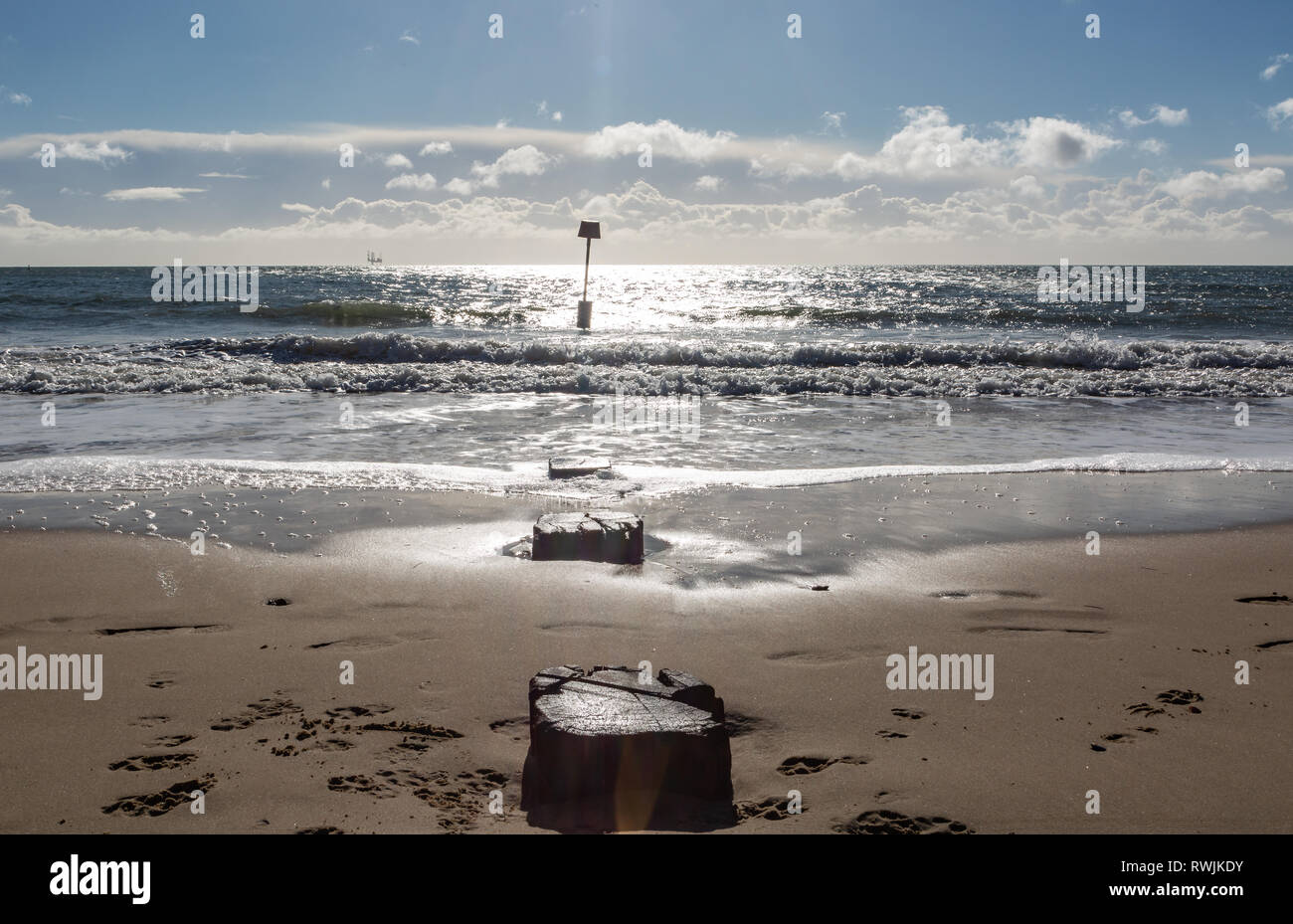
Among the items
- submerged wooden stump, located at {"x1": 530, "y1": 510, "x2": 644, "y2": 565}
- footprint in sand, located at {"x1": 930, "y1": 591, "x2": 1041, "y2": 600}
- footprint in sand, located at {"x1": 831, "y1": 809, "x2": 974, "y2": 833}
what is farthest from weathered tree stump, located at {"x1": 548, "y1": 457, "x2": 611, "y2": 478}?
footprint in sand, located at {"x1": 831, "y1": 809, "x2": 974, "y2": 833}

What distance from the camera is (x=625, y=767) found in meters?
2.76

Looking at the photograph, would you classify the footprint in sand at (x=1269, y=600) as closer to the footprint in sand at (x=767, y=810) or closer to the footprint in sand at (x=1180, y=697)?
the footprint in sand at (x=1180, y=697)

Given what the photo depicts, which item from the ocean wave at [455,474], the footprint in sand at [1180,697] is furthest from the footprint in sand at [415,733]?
the ocean wave at [455,474]

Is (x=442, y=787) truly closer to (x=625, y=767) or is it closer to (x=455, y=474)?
(x=625, y=767)

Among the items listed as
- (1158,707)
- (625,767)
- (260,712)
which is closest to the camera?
(625,767)

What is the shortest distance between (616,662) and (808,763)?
1.10 metres

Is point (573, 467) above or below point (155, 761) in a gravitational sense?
above

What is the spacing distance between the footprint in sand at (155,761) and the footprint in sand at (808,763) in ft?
6.69

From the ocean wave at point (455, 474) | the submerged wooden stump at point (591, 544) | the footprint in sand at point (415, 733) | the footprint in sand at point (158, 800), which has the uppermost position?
the ocean wave at point (455, 474)

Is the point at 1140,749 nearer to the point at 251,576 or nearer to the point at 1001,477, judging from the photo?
the point at 251,576

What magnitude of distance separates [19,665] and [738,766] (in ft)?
10.4

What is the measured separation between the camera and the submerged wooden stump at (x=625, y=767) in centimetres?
275

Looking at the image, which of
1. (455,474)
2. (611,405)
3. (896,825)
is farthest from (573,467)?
(611,405)
